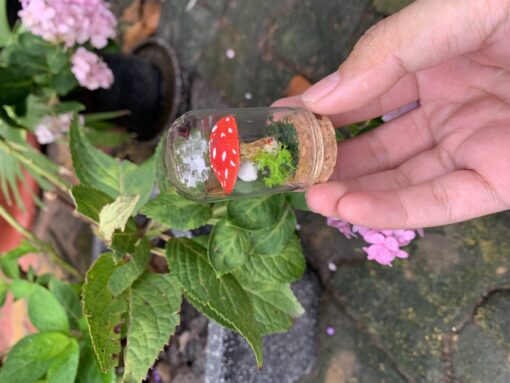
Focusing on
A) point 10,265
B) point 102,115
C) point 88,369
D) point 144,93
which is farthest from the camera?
point 144,93

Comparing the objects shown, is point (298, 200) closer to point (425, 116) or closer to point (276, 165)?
point (276, 165)

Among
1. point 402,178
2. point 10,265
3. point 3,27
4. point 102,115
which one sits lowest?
point 10,265

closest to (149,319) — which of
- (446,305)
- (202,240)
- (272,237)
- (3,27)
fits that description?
(202,240)

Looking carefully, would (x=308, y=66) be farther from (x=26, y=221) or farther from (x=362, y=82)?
(x=26, y=221)

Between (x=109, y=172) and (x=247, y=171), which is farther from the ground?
(x=247, y=171)

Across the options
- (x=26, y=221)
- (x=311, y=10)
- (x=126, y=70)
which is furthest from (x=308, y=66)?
(x=26, y=221)

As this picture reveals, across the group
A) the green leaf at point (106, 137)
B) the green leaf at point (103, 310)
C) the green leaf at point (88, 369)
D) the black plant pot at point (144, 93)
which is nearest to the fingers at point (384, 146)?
the green leaf at point (103, 310)

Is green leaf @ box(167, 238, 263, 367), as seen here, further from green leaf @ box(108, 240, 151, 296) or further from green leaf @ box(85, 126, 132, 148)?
green leaf @ box(85, 126, 132, 148)
